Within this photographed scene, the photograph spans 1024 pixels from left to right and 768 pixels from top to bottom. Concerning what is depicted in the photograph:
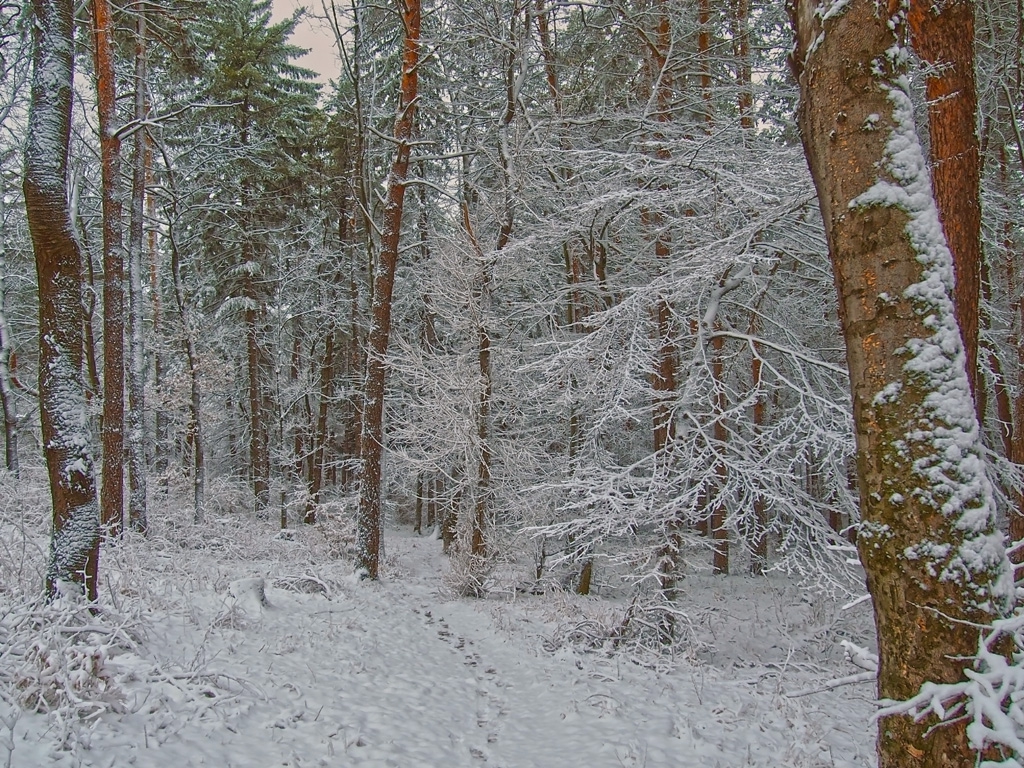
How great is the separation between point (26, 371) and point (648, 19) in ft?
86.9

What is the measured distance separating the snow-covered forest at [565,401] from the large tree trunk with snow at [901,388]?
1cm

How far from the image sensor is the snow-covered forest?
7.23 feet

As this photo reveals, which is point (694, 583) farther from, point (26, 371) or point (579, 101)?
point (26, 371)

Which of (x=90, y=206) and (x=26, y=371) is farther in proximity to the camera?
(x=26, y=371)

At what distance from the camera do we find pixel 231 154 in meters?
13.4

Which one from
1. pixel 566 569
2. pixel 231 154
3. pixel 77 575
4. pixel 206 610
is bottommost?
Result: pixel 566 569

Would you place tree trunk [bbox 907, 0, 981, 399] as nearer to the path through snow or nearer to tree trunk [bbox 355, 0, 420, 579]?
the path through snow

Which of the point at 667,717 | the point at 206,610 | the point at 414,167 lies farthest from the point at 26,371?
the point at 667,717

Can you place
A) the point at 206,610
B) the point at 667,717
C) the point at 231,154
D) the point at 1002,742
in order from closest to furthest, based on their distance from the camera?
the point at 1002,742 < the point at 667,717 < the point at 206,610 < the point at 231,154

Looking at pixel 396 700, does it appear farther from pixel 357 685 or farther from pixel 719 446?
pixel 719 446

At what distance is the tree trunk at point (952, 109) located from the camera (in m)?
2.83

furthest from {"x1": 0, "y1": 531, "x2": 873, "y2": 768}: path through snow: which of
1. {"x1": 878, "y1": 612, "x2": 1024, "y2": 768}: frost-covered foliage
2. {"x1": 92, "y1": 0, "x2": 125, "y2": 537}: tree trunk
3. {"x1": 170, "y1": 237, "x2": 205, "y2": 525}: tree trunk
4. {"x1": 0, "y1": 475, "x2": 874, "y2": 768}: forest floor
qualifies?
{"x1": 170, "y1": 237, "x2": 205, "y2": 525}: tree trunk

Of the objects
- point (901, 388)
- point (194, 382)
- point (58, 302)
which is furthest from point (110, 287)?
point (901, 388)

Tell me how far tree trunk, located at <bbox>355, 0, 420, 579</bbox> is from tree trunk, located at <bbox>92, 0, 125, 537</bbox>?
384 centimetres
